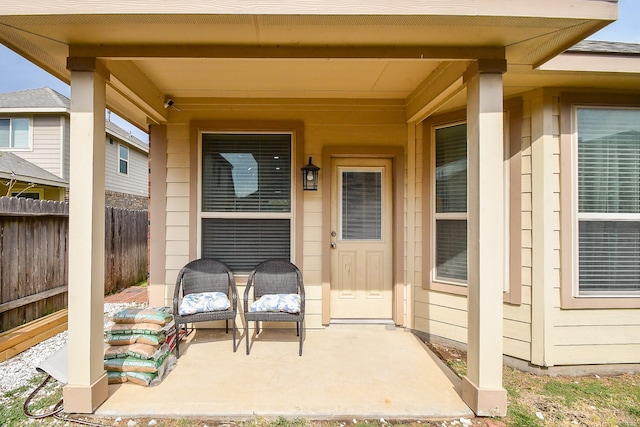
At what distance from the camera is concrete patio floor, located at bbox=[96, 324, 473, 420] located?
2086 mm

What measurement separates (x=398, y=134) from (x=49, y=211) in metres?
4.25

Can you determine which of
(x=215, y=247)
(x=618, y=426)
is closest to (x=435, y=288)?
(x=618, y=426)

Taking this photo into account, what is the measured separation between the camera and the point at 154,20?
185 cm

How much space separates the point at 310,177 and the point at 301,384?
1.96 metres

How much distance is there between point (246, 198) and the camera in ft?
11.4

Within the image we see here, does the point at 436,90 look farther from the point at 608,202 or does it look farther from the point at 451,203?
the point at 608,202

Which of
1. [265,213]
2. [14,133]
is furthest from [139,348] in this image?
[14,133]

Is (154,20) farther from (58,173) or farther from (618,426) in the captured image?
(58,173)

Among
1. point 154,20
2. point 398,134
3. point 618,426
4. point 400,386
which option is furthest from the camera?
point 398,134

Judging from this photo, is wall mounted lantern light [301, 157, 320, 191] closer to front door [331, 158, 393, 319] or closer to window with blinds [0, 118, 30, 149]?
front door [331, 158, 393, 319]

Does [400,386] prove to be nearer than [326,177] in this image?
Yes

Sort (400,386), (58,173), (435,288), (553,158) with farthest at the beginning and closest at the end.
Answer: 1. (58,173)
2. (435,288)
3. (553,158)
4. (400,386)

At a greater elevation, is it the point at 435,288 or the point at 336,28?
the point at 336,28

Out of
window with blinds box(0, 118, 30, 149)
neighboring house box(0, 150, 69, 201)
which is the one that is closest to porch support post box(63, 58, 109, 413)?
neighboring house box(0, 150, 69, 201)
